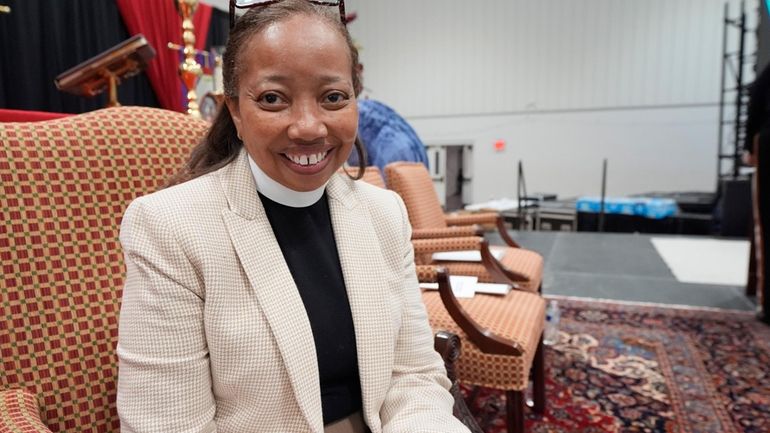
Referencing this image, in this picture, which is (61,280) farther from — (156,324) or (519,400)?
(519,400)

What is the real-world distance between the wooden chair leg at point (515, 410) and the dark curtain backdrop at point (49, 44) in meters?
4.68

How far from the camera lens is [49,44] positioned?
4.40 metres

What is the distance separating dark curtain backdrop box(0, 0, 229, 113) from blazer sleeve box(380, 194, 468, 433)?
460cm

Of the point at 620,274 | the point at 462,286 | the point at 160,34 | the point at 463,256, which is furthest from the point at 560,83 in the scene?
Result: the point at 462,286

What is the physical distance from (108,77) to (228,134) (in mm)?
1773

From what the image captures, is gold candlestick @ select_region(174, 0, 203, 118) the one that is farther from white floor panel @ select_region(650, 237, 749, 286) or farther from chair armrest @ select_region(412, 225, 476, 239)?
white floor panel @ select_region(650, 237, 749, 286)

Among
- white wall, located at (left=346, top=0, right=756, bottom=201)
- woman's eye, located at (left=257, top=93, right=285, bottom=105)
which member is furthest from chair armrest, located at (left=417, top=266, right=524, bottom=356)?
white wall, located at (left=346, top=0, right=756, bottom=201)

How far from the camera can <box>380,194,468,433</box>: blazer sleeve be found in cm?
90

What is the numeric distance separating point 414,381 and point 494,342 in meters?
0.59

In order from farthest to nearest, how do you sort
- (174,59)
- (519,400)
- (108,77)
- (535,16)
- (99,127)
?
(535,16), (174,59), (108,77), (519,400), (99,127)

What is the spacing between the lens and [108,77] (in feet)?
7.59

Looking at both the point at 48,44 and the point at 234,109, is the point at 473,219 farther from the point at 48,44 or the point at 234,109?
the point at 48,44

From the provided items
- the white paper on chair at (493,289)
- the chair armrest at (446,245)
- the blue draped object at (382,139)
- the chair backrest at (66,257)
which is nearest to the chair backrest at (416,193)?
the chair armrest at (446,245)

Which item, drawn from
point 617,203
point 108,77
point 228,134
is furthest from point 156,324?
point 617,203
